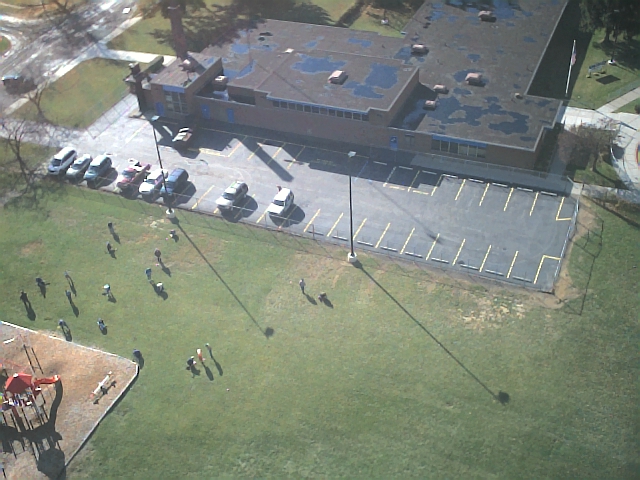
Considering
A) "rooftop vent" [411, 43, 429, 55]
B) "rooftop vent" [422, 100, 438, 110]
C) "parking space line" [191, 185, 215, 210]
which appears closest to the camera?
"parking space line" [191, 185, 215, 210]

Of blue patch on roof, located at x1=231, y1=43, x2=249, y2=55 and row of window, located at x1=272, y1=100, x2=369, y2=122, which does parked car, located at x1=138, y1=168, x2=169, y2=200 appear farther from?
blue patch on roof, located at x1=231, y1=43, x2=249, y2=55

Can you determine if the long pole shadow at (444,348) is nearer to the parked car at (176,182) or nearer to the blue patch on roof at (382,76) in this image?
the parked car at (176,182)

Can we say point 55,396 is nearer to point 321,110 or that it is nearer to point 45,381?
point 45,381

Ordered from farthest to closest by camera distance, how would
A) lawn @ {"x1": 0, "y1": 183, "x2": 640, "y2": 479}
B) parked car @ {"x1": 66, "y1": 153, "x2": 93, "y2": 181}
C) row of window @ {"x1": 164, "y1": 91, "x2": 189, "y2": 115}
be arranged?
row of window @ {"x1": 164, "y1": 91, "x2": 189, "y2": 115}, parked car @ {"x1": 66, "y1": 153, "x2": 93, "y2": 181}, lawn @ {"x1": 0, "y1": 183, "x2": 640, "y2": 479}

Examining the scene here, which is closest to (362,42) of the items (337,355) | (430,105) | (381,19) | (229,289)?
(381,19)

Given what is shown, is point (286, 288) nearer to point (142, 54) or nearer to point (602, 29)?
point (142, 54)

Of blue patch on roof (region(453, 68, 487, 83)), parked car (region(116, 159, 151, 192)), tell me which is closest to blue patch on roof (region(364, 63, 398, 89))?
blue patch on roof (region(453, 68, 487, 83))
